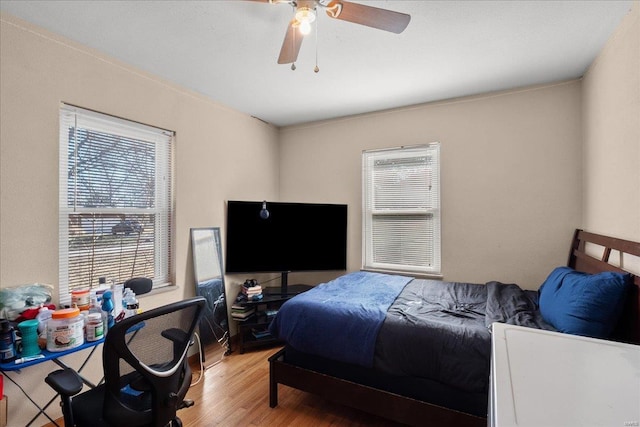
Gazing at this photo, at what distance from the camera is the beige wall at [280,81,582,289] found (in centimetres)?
260

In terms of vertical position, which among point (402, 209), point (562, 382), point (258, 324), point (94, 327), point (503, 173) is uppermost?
point (503, 173)

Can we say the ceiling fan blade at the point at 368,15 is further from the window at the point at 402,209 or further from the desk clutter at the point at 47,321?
the desk clutter at the point at 47,321

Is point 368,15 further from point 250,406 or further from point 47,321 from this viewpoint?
point 250,406

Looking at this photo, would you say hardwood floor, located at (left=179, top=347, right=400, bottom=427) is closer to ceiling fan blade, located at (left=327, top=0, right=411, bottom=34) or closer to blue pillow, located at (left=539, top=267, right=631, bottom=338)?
blue pillow, located at (left=539, top=267, right=631, bottom=338)

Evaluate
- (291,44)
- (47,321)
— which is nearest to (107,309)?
(47,321)

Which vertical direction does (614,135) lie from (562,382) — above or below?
above

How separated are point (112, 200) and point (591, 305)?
10.4 feet

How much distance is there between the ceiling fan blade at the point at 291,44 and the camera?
1533 millimetres

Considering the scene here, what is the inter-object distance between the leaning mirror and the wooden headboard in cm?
297

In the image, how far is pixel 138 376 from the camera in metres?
1.32

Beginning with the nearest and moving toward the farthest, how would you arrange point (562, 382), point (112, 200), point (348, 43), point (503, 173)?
1. point (562, 382)
2. point (348, 43)
3. point (112, 200)
4. point (503, 173)

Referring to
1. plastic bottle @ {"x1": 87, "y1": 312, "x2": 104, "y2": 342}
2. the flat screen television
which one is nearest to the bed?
the flat screen television

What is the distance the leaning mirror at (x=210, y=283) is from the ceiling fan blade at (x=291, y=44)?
182cm

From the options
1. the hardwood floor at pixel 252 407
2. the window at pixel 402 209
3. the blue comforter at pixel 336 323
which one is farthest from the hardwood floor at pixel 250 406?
the window at pixel 402 209
